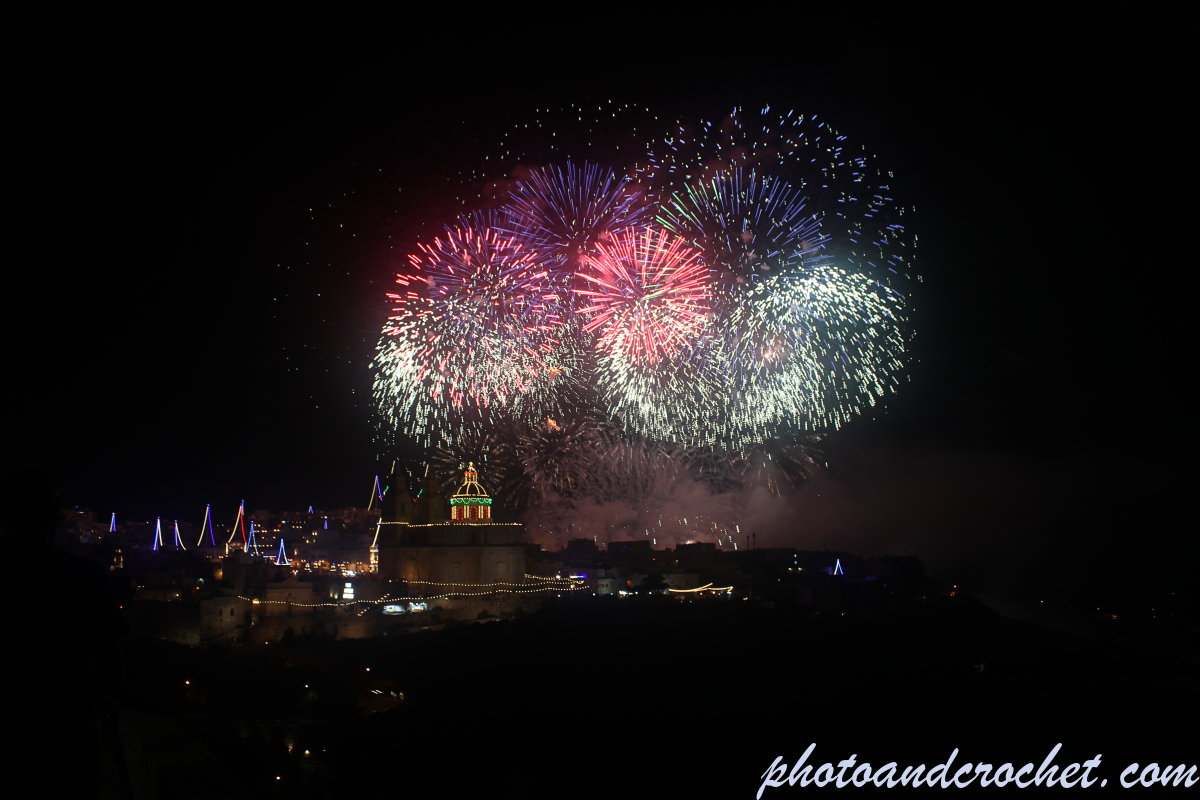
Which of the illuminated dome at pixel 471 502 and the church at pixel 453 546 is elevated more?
the illuminated dome at pixel 471 502

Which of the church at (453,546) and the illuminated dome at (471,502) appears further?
the illuminated dome at (471,502)

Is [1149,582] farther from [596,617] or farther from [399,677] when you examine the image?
[399,677]

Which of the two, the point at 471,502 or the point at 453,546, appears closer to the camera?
the point at 453,546

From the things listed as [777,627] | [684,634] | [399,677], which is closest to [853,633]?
[777,627]

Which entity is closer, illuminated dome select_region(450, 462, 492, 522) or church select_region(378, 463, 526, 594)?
church select_region(378, 463, 526, 594)

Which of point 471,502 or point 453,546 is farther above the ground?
point 471,502

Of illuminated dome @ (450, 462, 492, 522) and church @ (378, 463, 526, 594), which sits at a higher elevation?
illuminated dome @ (450, 462, 492, 522)
